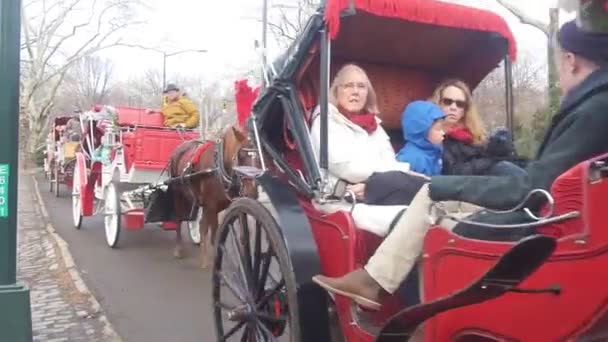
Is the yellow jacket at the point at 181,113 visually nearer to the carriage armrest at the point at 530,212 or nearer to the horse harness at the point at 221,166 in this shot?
the horse harness at the point at 221,166

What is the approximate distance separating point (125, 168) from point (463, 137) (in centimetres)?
672

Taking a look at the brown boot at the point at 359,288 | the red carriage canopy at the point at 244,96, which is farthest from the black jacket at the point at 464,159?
the red carriage canopy at the point at 244,96

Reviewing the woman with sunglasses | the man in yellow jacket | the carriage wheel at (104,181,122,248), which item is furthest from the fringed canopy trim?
the man in yellow jacket

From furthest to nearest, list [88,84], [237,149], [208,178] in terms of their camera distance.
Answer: [88,84] < [208,178] < [237,149]

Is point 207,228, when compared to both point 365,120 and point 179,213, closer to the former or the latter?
point 179,213

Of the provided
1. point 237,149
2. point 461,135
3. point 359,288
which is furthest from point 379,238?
point 237,149

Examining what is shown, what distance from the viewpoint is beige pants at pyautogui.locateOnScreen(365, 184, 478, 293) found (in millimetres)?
3018

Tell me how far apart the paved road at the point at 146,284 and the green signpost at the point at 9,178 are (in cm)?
110

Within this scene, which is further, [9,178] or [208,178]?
Result: [208,178]

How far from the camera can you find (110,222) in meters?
10.1

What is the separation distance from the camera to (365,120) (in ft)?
14.0

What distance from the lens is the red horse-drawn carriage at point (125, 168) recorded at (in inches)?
386

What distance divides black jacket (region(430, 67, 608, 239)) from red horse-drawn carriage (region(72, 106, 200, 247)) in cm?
707

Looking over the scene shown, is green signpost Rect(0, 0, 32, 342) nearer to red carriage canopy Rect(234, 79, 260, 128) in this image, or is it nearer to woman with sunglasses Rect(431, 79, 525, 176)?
red carriage canopy Rect(234, 79, 260, 128)
